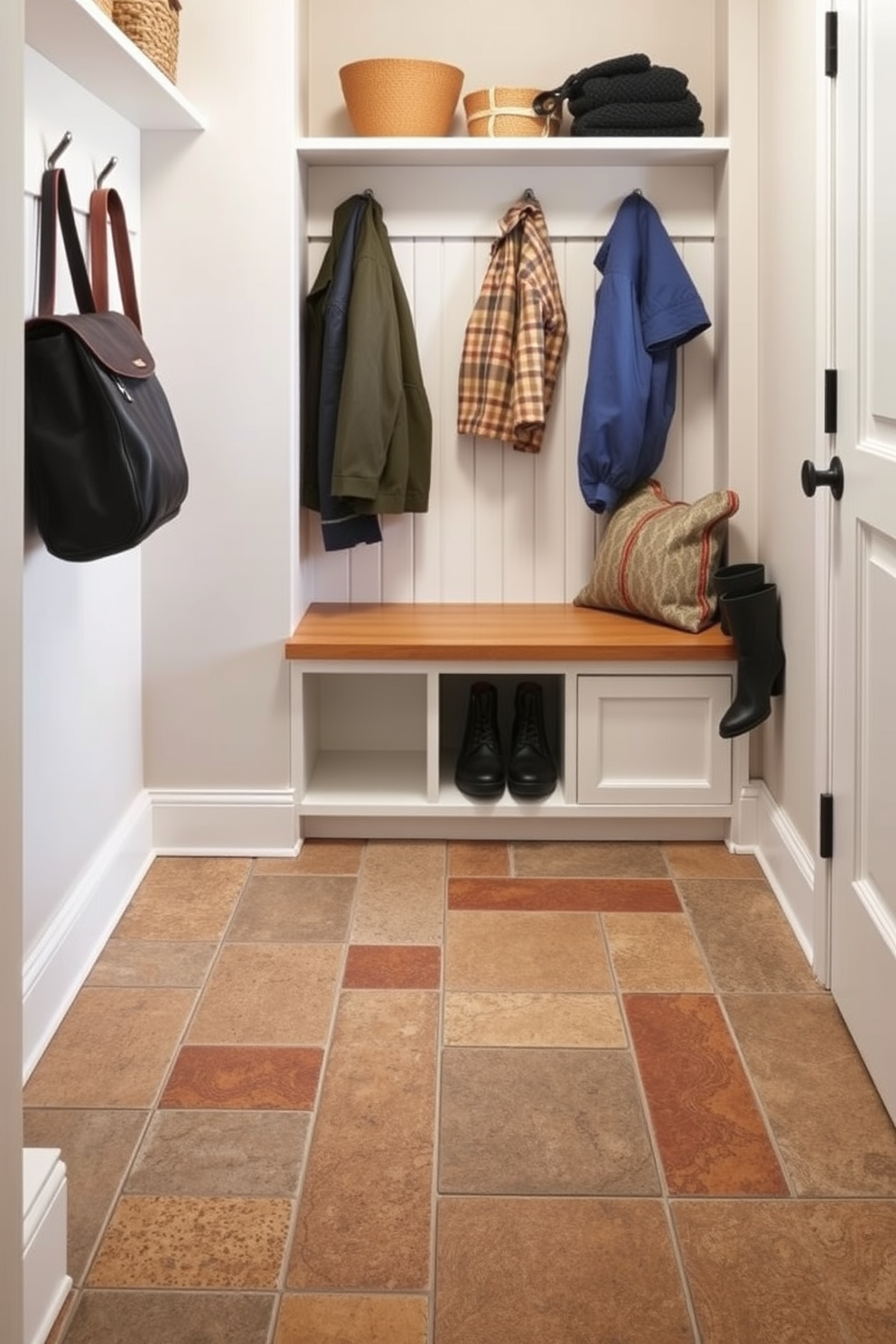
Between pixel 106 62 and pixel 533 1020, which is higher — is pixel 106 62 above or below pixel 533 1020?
above

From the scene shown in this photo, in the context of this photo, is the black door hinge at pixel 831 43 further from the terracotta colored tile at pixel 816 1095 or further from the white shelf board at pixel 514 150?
the terracotta colored tile at pixel 816 1095

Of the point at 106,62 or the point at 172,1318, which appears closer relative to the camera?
the point at 172,1318

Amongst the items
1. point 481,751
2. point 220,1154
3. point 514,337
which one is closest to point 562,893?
point 481,751

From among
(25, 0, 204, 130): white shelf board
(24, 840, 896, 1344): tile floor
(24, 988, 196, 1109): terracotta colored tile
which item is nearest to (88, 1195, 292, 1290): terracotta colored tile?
(24, 840, 896, 1344): tile floor

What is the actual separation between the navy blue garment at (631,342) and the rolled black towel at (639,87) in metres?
0.22

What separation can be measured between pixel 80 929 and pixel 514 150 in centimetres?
200

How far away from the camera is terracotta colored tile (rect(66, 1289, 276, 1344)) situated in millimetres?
1685

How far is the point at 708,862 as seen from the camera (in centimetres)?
334

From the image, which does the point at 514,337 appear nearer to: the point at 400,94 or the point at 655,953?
the point at 400,94

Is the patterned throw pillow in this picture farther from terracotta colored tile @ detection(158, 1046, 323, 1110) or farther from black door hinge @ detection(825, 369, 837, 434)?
terracotta colored tile @ detection(158, 1046, 323, 1110)

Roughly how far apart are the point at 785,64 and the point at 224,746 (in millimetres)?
1860

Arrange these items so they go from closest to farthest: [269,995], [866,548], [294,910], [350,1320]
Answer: [350,1320] → [866,548] → [269,995] → [294,910]

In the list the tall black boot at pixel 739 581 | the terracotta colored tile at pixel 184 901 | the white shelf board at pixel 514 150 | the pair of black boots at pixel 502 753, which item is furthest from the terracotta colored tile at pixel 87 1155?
the white shelf board at pixel 514 150

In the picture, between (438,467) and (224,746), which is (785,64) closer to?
(438,467)
